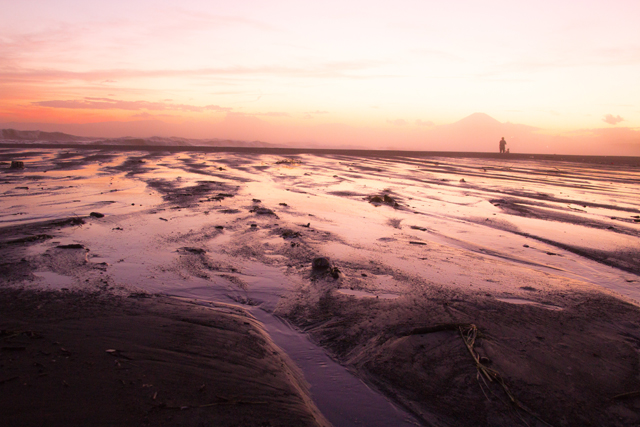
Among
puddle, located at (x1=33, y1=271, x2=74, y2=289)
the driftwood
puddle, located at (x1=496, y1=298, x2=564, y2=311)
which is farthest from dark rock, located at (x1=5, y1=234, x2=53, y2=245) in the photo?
puddle, located at (x1=496, y1=298, x2=564, y2=311)

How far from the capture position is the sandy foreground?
9.52 feet

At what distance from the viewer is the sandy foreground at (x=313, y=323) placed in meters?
2.90

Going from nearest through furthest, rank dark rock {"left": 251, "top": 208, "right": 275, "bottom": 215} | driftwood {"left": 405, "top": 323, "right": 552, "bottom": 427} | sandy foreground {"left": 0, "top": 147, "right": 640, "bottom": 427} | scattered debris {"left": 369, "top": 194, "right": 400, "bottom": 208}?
sandy foreground {"left": 0, "top": 147, "right": 640, "bottom": 427} → driftwood {"left": 405, "top": 323, "right": 552, "bottom": 427} → dark rock {"left": 251, "top": 208, "right": 275, "bottom": 215} → scattered debris {"left": 369, "top": 194, "right": 400, "bottom": 208}

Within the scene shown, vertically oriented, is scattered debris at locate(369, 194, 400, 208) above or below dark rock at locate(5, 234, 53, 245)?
above

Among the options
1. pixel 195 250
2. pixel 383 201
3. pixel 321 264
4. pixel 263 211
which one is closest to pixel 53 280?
pixel 195 250

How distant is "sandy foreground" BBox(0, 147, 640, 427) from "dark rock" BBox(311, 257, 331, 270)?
0.13 ft

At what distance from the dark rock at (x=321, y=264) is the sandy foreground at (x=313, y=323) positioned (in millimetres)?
39

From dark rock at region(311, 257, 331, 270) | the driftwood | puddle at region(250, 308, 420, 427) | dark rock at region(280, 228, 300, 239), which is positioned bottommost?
puddle at region(250, 308, 420, 427)

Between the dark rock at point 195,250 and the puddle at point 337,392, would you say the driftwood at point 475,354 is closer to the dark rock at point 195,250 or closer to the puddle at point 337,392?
Answer: the puddle at point 337,392

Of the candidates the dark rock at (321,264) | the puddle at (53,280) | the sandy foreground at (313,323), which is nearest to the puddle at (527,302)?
the sandy foreground at (313,323)

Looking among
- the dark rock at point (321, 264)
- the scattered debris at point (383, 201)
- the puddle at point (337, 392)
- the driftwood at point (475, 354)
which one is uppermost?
the scattered debris at point (383, 201)

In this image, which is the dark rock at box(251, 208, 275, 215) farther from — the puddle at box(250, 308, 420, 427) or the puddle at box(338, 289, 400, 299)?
the puddle at box(250, 308, 420, 427)

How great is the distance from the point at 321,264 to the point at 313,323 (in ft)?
5.27

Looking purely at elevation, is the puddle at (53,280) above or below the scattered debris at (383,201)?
below
